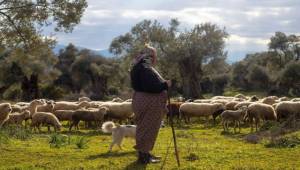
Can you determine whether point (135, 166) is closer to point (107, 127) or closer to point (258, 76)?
point (107, 127)

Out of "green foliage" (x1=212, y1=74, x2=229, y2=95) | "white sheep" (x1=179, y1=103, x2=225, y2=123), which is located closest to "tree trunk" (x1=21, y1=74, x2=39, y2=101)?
"green foliage" (x1=212, y1=74, x2=229, y2=95)

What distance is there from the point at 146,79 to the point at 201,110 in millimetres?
17332

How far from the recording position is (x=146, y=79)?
11078mm

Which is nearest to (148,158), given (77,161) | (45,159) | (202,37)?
(77,161)

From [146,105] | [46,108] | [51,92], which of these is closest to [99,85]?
[51,92]

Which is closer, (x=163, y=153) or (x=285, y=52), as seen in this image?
(x=163, y=153)

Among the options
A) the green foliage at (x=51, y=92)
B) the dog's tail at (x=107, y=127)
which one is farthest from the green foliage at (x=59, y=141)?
the green foliage at (x=51, y=92)

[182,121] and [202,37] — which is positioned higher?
[202,37]

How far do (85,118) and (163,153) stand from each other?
35.8ft

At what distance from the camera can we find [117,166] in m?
11.2

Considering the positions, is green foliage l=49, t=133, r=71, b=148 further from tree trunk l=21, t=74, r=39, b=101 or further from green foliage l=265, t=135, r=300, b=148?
tree trunk l=21, t=74, r=39, b=101

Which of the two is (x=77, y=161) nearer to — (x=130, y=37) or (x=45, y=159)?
(x=45, y=159)

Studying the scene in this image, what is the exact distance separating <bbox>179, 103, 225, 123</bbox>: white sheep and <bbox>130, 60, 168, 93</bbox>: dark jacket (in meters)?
16.7

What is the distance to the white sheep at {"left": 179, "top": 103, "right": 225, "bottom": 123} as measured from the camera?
27.6 metres
